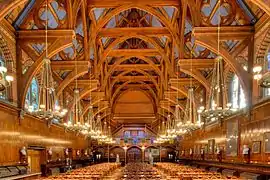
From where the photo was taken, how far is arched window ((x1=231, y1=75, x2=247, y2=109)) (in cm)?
1891

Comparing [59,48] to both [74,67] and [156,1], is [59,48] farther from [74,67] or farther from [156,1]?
[156,1]

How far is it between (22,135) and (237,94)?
37.4ft

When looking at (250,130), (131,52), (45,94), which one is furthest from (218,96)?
(131,52)

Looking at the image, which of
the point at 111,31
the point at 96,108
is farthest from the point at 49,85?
the point at 96,108

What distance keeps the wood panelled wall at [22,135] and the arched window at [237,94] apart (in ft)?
36.4

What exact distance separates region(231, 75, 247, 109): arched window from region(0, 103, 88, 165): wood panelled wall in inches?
437

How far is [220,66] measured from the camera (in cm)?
1091

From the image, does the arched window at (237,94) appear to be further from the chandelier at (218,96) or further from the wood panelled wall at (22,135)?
the wood panelled wall at (22,135)

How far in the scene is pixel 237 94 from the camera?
19656 millimetres

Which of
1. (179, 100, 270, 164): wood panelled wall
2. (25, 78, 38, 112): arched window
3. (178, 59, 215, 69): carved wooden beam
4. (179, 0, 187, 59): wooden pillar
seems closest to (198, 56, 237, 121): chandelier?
(179, 100, 270, 164): wood panelled wall

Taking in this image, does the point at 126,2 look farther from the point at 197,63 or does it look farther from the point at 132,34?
the point at 197,63

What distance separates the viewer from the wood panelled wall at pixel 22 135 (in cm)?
1567

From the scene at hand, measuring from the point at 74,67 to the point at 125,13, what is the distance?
20.6 feet

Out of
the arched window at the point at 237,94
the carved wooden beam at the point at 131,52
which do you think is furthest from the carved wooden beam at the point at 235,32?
the carved wooden beam at the point at 131,52
